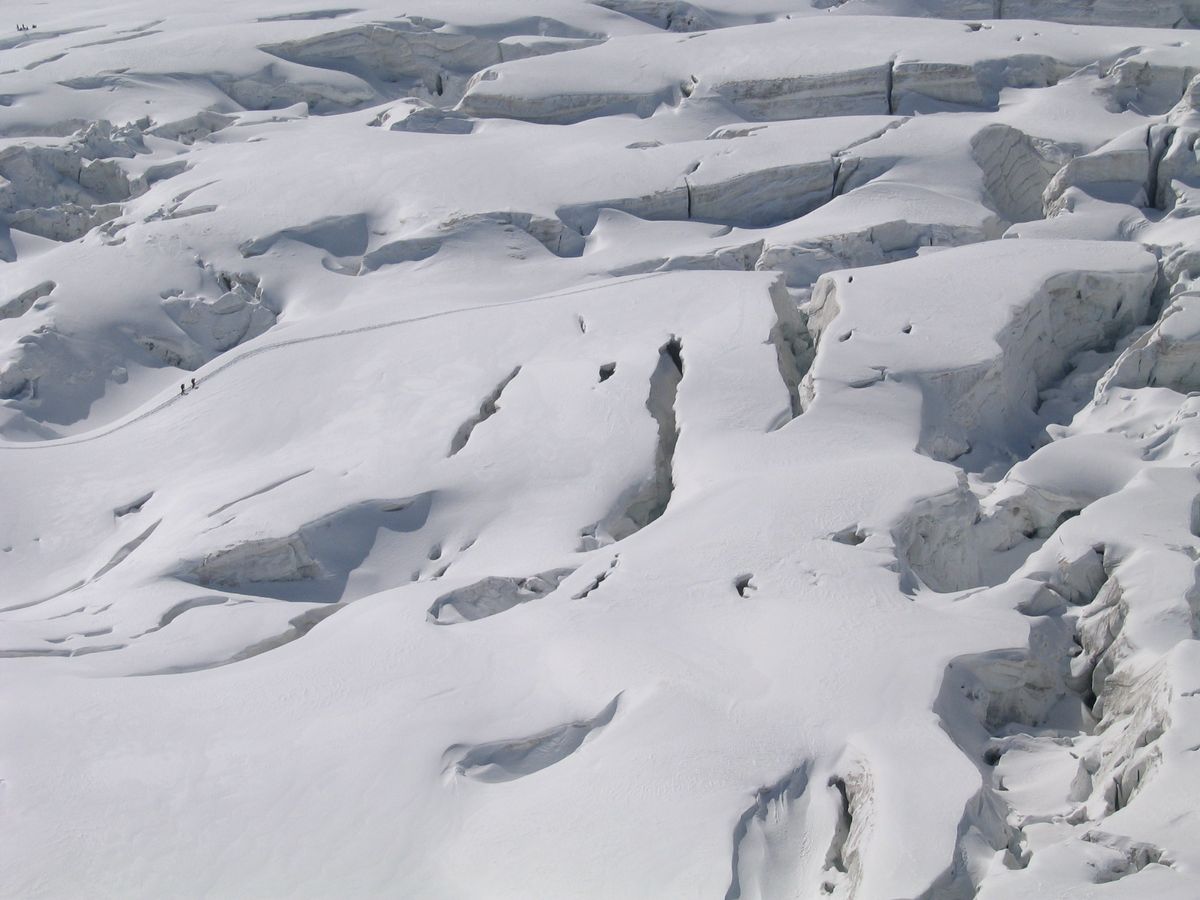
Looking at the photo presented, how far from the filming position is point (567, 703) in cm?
953

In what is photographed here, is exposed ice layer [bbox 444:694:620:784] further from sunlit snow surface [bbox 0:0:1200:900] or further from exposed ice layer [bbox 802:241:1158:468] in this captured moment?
exposed ice layer [bbox 802:241:1158:468]

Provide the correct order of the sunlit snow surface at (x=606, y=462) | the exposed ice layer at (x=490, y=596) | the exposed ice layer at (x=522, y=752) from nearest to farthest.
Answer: the sunlit snow surface at (x=606, y=462), the exposed ice layer at (x=522, y=752), the exposed ice layer at (x=490, y=596)

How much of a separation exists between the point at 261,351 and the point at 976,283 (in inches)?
372

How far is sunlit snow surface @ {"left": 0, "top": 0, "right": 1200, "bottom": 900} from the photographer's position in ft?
28.2

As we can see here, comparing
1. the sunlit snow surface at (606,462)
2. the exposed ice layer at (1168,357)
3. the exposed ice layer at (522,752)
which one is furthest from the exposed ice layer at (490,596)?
the exposed ice layer at (1168,357)

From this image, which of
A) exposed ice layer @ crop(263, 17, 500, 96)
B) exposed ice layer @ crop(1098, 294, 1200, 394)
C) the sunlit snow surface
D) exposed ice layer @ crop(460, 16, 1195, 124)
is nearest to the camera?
the sunlit snow surface

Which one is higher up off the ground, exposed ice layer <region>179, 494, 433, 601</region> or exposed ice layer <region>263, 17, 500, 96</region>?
exposed ice layer <region>263, 17, 500, 96</region>

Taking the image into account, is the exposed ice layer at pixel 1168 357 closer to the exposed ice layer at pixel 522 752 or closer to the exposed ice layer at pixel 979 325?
the exposed ice layer at pixel 979 325

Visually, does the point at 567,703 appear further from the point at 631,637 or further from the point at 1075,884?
the point at 1075,884

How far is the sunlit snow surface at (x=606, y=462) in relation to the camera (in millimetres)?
8586

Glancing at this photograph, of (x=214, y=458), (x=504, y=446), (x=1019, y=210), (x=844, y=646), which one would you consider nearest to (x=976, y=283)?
(x=1019, y=210)

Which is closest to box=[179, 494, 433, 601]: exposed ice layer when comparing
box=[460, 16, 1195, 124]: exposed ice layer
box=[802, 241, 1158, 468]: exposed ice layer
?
box=[802, 241, 1158, 468]: exposed ice layer

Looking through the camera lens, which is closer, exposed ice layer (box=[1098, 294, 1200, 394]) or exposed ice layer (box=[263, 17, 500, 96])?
exposed ice layer (box=[1098, 294, 1200, 394])

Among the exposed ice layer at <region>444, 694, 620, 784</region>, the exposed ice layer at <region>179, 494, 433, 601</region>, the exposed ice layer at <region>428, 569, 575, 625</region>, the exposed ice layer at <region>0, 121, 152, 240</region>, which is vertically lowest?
the exposed ice layer at <region>179, 494, 433, 601</region>
